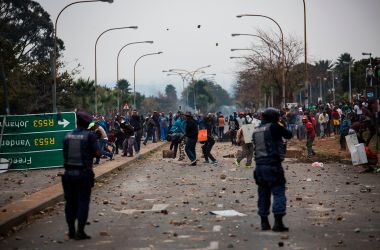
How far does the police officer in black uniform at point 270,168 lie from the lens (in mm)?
9770

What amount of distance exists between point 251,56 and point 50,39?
32281 millimetres

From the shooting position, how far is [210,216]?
11.4 metres

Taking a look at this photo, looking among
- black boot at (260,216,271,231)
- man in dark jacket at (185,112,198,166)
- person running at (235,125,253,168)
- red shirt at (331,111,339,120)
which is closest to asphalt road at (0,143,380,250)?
black boot at (260,216,271,231)

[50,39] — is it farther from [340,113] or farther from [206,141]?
[206,141]

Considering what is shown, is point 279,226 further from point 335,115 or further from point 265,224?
point 335,115

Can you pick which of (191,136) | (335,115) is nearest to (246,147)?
(191,136)

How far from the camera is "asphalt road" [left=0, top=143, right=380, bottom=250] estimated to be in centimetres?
890

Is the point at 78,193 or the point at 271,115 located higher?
the point at 271,115

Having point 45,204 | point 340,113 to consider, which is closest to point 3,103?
point 340,113

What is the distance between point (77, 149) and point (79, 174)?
355 mm

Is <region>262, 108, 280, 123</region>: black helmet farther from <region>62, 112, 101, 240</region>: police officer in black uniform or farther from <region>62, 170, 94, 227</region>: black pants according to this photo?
<region>62, 170, 94, 227</region>: black pants

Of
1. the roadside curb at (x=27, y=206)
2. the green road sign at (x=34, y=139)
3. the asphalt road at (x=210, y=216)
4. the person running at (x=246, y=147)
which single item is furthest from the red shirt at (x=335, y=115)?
the roadside curb at (x=27, y=206)

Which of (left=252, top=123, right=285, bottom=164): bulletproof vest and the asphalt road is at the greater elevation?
(left=252, top=123, right=285, bottom=164): bulletproof vest

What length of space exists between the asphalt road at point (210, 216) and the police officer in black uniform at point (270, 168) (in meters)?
0.32
